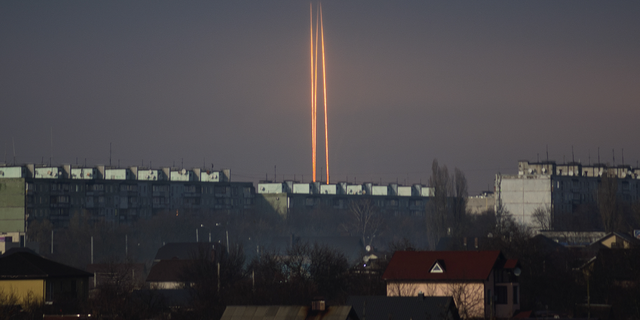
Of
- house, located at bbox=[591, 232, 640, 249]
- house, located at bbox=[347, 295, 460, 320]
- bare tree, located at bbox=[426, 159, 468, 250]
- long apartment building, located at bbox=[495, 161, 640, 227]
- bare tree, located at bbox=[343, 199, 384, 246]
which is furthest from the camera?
bare tree, located at bbox=[343, 199, 384, 246]

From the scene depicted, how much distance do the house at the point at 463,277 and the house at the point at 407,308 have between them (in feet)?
24.1

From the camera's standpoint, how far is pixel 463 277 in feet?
148

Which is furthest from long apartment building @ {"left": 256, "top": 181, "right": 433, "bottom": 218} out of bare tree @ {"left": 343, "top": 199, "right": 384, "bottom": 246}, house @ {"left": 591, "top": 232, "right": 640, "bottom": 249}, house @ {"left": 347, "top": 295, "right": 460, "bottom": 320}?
house @ {"left": 347, "top": 295, "right": 460, "bottom": 320}

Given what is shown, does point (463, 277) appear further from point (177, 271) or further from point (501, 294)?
point (177, 271)

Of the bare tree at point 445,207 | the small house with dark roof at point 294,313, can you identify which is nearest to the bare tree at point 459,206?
the bare tree at point 445,207

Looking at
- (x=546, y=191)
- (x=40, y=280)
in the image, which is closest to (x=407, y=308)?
(x=40, y=280)

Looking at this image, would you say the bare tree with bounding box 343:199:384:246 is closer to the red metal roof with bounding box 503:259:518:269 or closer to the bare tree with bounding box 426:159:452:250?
the bare tree with bounding box 426:159:452:250

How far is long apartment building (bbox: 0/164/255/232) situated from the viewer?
394ft

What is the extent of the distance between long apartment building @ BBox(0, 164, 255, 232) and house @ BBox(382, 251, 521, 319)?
3153 inches

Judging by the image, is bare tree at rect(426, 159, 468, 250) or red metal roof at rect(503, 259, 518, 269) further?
bare tree at rect(426, 159, 468, 250)

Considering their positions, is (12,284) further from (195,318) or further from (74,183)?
(74,183)

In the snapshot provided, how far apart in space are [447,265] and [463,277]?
1.47 m

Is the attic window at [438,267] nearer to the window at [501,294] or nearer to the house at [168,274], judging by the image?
the window at [501,294]

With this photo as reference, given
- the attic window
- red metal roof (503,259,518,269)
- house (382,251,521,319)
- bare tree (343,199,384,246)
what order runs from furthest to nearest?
1. bare tree (343,199,384,246)
2. red metal roof (503,259,518,269)
3. the attic window
4. house (382,251,521,319)
